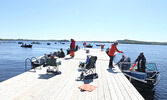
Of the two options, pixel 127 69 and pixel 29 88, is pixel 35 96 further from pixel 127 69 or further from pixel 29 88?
pixel 127 69

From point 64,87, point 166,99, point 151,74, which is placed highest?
point 64,87

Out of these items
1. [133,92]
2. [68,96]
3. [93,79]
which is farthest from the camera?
[93,79]

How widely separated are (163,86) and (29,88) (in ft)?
43.1

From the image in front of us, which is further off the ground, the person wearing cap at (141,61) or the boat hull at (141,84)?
the person wearing cap at (141,61)

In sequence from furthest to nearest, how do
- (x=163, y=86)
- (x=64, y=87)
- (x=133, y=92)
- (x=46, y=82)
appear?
(x=163, y=86)
(x=46, y=82)
(x=64, y=87)
(x=133, y=92)

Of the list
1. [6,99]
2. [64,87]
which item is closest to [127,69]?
[64,87]

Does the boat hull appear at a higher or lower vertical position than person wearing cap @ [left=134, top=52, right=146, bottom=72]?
lower

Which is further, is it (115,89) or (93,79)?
(93,79)

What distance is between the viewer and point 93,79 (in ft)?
21.3

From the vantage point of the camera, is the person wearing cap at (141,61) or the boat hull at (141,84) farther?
the person wearing cap at (141,61)

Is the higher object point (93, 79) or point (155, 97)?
point (93, 79)

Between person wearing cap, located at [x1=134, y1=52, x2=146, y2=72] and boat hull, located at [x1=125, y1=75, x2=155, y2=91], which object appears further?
person wearing cap, located at [x1=134, y1=52, x2=146, y2=72]

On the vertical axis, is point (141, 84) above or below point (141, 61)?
below

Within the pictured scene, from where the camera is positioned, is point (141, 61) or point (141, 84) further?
point (141, 61)
